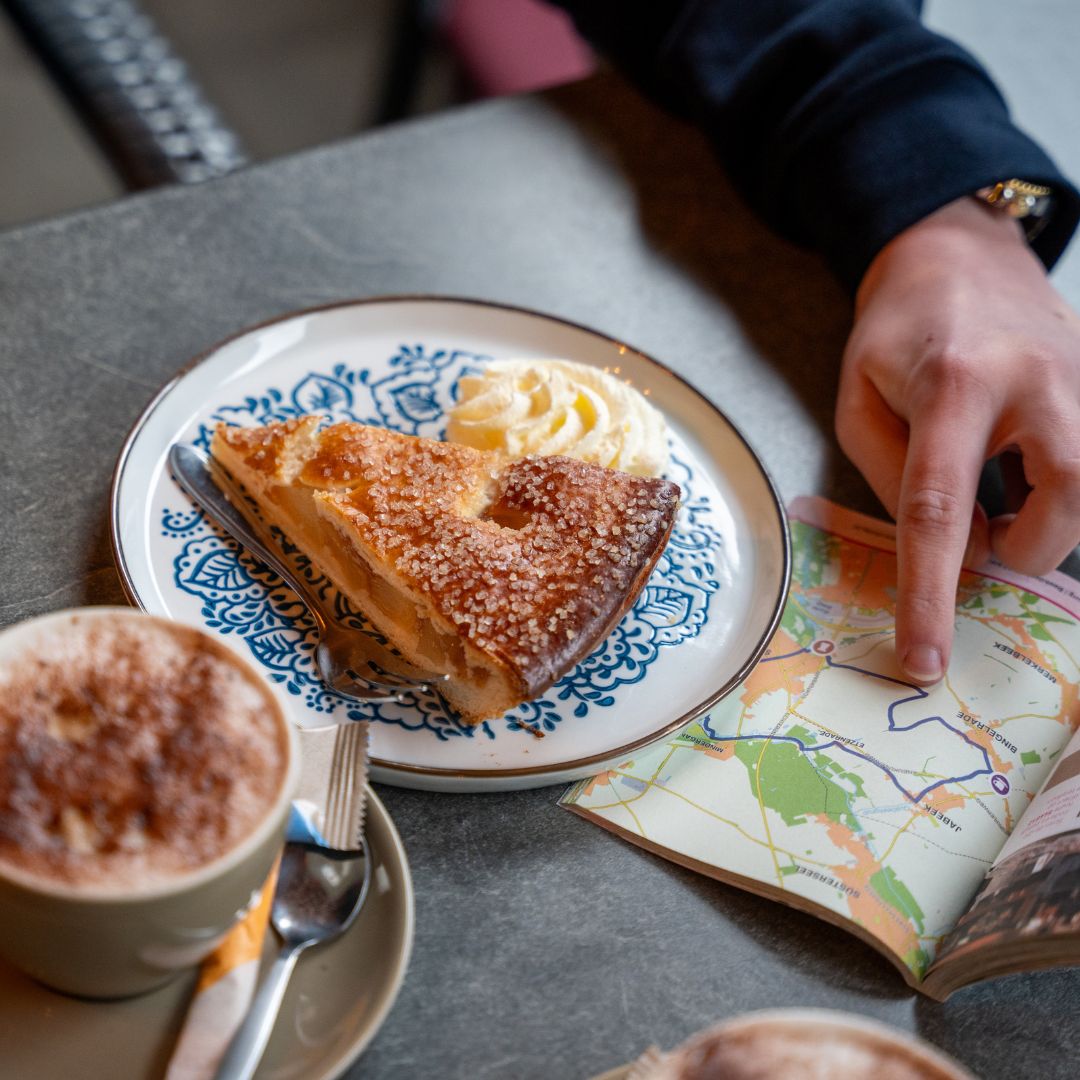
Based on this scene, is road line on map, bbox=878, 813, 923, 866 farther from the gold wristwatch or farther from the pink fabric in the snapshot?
the pink fabric

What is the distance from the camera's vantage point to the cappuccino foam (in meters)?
0.65

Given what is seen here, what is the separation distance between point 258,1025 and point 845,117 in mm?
1492

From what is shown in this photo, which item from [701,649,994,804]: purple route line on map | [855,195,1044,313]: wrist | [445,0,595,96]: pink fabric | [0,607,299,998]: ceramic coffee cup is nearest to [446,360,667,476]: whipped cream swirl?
[701,649,994,804]: purple route line on map

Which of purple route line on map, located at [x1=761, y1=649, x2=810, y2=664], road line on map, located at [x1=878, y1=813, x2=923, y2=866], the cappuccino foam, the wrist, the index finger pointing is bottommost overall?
road line on map, located at [x1=878, y1=813, x2=923, y2=866]

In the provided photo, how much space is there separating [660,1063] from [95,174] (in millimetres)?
2767

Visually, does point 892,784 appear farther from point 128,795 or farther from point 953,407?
point 128,795

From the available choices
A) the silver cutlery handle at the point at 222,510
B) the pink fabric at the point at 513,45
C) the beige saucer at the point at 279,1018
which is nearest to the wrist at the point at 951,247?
the silver cutlery handle at the point at 222,510

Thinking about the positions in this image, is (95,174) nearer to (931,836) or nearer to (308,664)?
(308,664)

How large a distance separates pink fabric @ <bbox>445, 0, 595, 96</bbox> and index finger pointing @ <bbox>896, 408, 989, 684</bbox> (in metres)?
1.89

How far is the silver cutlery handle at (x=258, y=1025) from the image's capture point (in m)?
0.70

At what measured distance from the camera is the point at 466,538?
109cm

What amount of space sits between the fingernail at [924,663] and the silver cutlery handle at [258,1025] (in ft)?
2.33

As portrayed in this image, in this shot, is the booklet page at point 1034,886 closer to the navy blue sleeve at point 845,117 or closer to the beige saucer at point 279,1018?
the beige saucer at point 279,1018

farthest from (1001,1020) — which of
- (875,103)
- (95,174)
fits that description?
(95,174)
